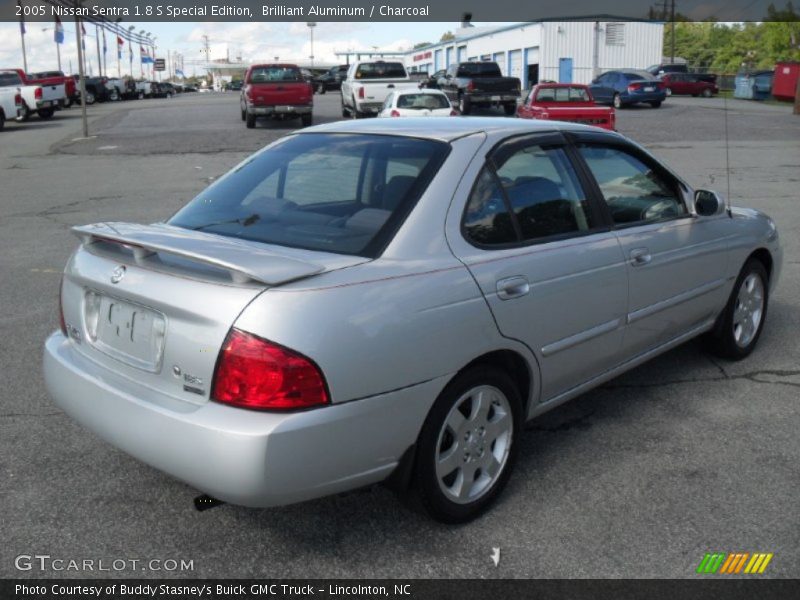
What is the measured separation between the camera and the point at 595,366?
4.00 metres

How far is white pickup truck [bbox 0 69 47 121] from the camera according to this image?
31481 millimetres

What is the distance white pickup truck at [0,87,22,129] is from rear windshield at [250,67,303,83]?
918cm

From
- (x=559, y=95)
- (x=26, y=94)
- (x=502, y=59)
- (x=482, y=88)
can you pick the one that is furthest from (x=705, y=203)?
(x=502, y=59)

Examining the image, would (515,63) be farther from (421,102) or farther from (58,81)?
(421,102)

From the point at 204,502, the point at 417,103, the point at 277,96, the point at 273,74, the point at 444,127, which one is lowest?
the point at 204,502

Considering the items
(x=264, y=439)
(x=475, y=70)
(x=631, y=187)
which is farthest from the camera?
(x=475, y=70)

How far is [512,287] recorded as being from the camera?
11.1 ft

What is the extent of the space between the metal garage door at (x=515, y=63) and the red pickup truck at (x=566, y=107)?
3992 cm

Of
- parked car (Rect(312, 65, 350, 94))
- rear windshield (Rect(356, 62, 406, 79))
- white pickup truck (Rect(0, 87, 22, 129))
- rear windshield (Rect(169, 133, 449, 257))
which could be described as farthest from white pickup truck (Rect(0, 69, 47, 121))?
rear windshield (Rect(169, 133, 449, 257))

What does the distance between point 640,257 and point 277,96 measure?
23144mm

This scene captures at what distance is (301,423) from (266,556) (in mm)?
724

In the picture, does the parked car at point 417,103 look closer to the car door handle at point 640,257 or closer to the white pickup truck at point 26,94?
the white pickup truck at point 26,94

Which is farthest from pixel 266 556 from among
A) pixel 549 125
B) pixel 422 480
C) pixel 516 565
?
pixel 549 125

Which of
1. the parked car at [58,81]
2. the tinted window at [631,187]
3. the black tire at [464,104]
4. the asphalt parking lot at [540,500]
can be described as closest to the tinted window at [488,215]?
the tinted window at [631,187]
